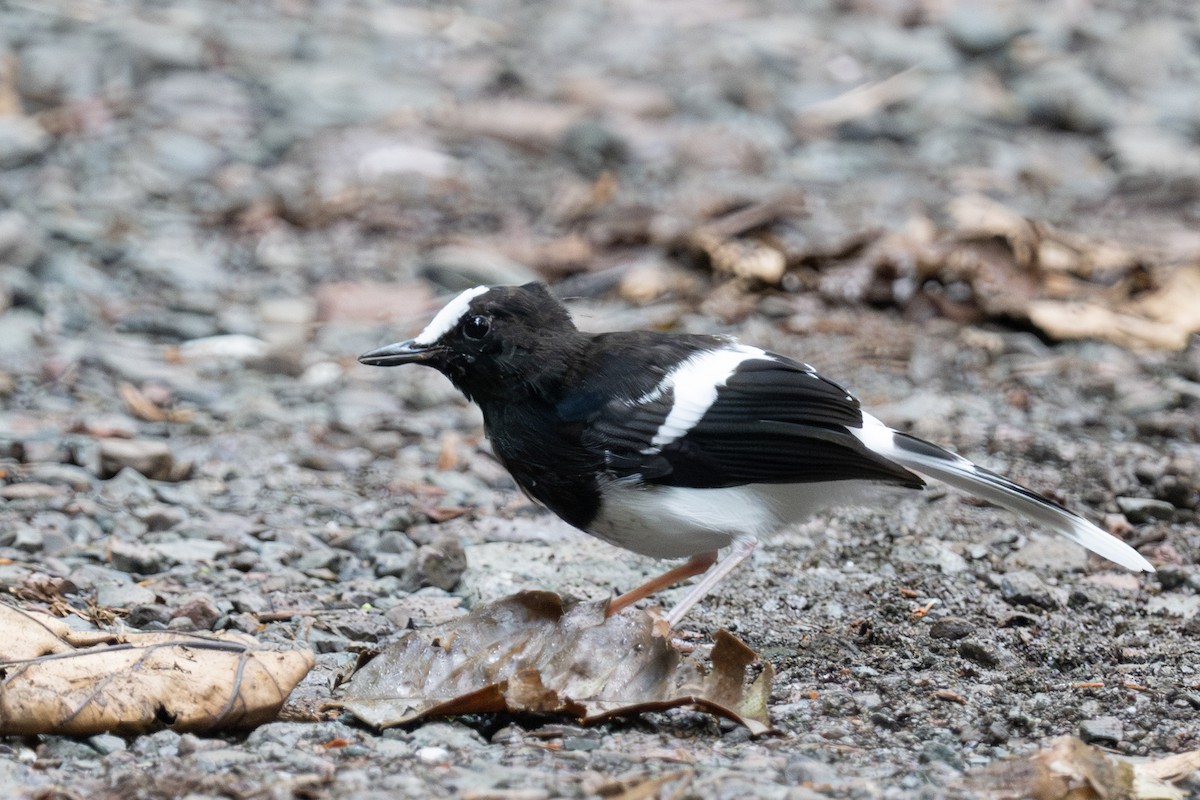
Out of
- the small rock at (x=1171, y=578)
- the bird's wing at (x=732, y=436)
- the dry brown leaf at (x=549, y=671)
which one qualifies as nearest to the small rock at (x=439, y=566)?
the bird's wing at (x=732, y=436)

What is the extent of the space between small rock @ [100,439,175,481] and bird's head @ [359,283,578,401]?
54.1 inches

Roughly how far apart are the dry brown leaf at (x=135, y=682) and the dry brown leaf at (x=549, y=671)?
0.75 ft

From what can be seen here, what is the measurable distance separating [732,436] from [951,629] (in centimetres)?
76

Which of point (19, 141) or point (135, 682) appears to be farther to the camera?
point (19, 141)

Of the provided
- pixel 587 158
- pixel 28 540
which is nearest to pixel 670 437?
pixel 28 540

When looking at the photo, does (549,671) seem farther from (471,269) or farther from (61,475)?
(471,269)

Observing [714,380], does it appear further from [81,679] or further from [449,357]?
[81,679]

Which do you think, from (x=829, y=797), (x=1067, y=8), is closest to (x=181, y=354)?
(x=829, y=797)

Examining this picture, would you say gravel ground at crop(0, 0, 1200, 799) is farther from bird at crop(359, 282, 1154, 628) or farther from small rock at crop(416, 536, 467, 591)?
bird at crop(359, 282, 1154, 628)

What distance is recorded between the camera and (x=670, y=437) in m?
3.95

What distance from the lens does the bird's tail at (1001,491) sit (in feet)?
13.5

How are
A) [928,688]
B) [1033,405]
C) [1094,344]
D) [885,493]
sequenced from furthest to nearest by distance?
[1094,344] < [1033,405] < [885,493] < [928,688]

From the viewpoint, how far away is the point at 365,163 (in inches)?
331

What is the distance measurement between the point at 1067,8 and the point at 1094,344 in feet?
17.3
